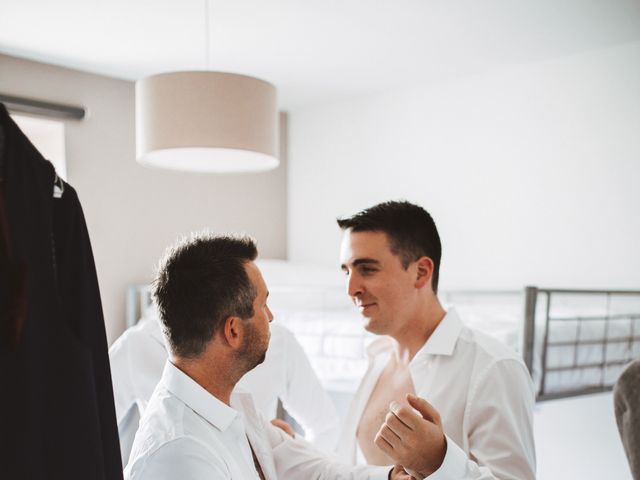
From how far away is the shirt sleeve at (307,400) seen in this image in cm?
188

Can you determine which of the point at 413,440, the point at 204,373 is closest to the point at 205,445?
the point at 204,373

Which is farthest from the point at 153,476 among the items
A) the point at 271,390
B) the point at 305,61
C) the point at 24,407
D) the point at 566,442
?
the point at 305,61

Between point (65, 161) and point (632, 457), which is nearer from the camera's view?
point (632, 457)

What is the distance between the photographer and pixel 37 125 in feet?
14.1

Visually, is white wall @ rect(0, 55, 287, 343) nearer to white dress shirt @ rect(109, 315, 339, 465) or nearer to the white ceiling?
the white ceiling

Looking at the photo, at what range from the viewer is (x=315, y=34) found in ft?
11.9

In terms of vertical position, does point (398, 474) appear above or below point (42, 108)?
below

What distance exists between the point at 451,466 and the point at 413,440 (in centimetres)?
8

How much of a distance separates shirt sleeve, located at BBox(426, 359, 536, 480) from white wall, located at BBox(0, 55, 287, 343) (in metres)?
3.65

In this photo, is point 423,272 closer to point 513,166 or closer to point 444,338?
point 444,338

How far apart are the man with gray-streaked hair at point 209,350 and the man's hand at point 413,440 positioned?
19 centimetres

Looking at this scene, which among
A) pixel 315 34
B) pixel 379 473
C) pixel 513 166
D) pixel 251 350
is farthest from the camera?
pixel 513 166

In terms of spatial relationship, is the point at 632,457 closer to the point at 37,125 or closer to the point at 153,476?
the point at 153,476

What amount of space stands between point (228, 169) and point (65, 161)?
7.55ft
